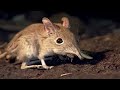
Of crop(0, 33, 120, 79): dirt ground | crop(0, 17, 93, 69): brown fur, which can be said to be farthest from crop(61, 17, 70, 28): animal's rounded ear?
crop(0, 33, 120, 79): dirt ground

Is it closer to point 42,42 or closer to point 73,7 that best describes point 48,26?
point 42,42

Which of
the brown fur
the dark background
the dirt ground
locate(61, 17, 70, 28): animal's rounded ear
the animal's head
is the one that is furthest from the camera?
the dark background

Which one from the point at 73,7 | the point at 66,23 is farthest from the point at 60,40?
the point at 73,7

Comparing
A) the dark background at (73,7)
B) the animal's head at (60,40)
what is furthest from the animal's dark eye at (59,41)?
the dark background at (73,7)

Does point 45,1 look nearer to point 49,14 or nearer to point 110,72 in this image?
point 49,14

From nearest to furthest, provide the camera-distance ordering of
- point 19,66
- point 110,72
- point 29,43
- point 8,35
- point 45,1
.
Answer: point 110,72, point 29,43, point 19,66, point 8,35, point 45,1

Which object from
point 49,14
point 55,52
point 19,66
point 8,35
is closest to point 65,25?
point 55,52

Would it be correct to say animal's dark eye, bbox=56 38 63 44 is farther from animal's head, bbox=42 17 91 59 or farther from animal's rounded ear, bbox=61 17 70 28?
animal's rounded ear, bbox=61 17 70 28
